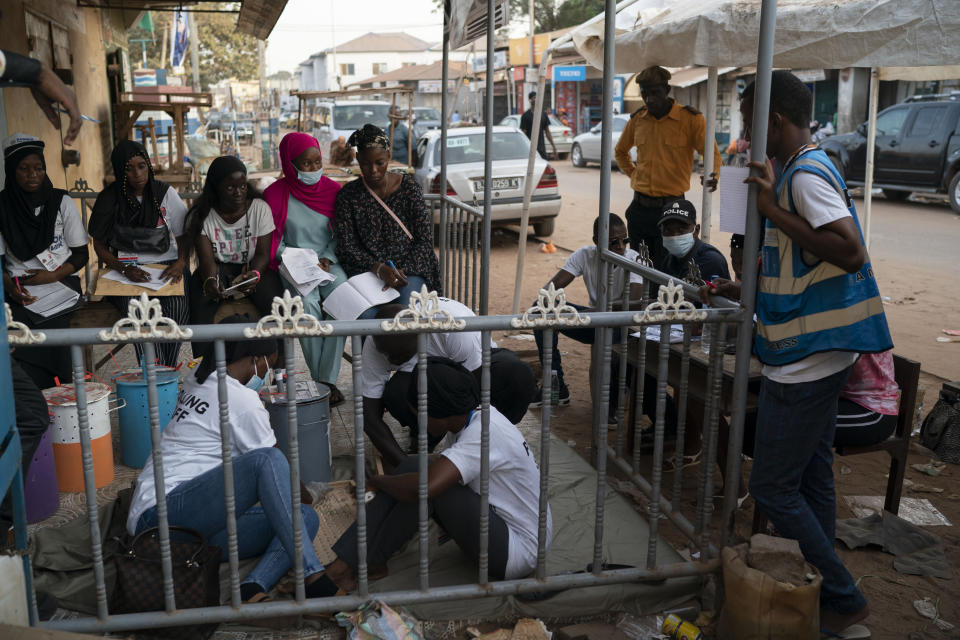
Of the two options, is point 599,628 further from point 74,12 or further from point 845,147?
point 845,147

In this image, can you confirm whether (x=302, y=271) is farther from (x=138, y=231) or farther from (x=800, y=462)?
(x=800, y=462)

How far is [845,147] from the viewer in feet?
54.4

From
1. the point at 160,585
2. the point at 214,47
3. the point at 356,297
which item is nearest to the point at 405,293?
the point at 356,297

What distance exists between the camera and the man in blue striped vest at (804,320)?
2732mm

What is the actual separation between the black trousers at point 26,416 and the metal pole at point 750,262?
2587 millimetres

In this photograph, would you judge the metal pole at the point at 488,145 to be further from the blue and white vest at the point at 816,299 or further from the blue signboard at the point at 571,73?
the blue signboard at the point at 571,73

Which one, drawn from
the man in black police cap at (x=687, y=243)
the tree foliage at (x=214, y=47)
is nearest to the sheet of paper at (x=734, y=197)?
the man in black police cap at (x=687, y=243)

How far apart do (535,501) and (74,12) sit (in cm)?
940

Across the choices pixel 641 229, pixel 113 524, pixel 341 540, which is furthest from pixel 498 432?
pixel 641 229

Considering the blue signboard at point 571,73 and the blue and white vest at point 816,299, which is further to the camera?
the blue signboard at point 571,73

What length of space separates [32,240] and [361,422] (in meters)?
3.26

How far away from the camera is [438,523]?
129 inches

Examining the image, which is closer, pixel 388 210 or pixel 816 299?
pixel 816 299

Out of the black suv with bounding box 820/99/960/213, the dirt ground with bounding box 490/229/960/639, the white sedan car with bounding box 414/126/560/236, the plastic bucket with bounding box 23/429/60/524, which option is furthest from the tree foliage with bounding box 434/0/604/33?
the plastic bucket with bounding box 23/429/60/524
